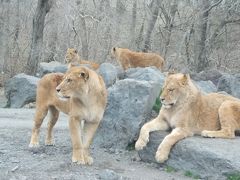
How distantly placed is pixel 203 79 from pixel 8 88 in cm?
586

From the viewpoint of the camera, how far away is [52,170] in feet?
23.2

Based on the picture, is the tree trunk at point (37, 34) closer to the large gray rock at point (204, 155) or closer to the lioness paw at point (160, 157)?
the large gray rock at point (204, 155)

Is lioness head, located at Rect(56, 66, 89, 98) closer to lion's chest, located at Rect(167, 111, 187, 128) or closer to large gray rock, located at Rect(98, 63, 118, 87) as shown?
lion's chest, located at Rect(167, 111, 187, 128)

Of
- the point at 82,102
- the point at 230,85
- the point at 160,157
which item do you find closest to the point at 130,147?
the point at 160,157

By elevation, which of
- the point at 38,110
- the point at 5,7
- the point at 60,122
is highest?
the point at 5,7

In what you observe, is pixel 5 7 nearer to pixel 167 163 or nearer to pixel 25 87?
pixel 25 87

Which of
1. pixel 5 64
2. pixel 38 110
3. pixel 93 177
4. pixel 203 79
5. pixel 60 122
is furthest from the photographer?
pixel 5 64

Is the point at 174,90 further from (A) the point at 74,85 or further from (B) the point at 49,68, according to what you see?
(B) the point at 49,68

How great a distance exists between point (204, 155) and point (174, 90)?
41.1 inches

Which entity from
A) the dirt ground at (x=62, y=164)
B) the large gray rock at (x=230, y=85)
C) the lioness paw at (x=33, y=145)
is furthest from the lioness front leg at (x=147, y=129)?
the large gray rock at (x=230, y=85)

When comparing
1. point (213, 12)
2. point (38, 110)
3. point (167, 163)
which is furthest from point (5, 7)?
point (167, 163)

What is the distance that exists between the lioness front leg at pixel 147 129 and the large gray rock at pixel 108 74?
683 centimetres

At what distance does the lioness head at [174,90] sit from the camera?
762cm

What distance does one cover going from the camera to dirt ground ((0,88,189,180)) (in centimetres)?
689
